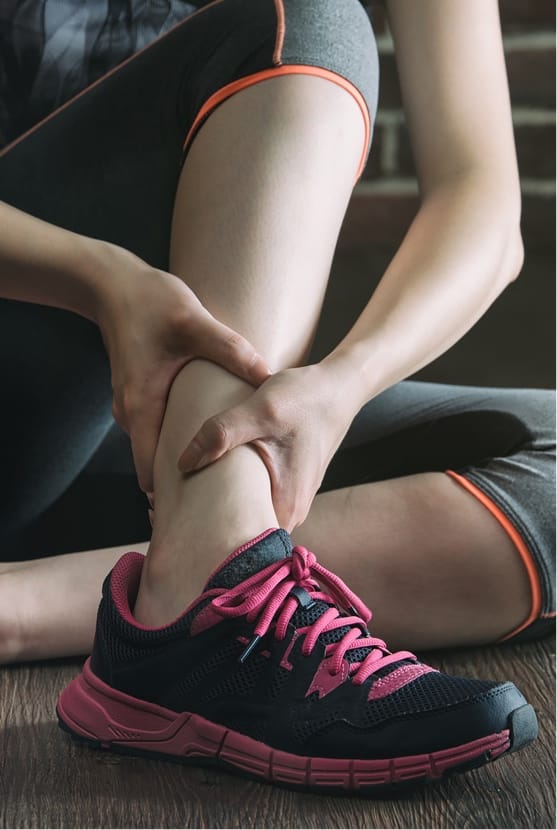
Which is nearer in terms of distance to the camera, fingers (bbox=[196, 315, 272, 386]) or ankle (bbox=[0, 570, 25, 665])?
fingers (bbox=[196, 315, 272, 386])

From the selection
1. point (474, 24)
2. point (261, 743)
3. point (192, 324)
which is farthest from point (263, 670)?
point (474, 24)

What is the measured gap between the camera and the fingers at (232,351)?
Answer: 2.17 ft

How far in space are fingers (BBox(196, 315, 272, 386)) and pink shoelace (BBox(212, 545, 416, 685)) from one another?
0.40 feet

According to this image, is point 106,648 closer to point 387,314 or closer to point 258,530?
point 258,530

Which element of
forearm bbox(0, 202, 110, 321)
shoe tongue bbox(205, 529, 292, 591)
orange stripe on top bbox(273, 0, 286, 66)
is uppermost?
orange stripe on top bbox(273, 0, 286, 66)

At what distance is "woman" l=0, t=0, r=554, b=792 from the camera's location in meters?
0.62

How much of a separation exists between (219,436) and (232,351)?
6cm

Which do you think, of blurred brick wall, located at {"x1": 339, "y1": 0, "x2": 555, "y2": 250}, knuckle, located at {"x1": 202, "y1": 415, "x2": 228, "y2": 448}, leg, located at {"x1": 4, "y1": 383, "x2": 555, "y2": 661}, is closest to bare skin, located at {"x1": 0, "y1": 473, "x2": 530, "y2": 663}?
leg, located at {"x1": 4, "y1": 383, "x2": 555, "y2": 661}

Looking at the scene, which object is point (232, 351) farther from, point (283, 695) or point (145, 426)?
point (283, 695)

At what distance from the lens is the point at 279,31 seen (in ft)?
2.50

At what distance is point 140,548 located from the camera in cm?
87

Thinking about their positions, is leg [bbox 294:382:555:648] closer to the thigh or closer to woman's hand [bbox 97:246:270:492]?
the thigh

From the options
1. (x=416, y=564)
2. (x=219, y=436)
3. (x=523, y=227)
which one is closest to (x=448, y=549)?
(x=416, y=564)

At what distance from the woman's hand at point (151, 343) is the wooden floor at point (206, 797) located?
195mm
